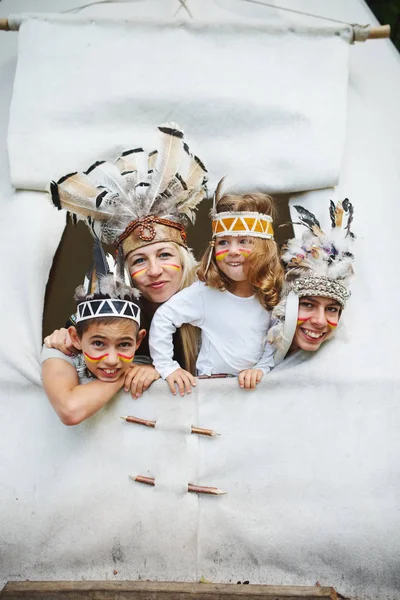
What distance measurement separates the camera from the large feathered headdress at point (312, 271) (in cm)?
181

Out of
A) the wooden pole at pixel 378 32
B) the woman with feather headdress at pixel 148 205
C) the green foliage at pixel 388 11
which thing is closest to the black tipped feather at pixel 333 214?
the woman with feather headdress at pixel 148 205

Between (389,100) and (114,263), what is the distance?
1.35 metres

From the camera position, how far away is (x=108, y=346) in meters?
1.79

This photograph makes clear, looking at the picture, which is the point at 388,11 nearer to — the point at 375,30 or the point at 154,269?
the point at 375,30

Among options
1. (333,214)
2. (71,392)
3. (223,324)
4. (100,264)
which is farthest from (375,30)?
(71,392)

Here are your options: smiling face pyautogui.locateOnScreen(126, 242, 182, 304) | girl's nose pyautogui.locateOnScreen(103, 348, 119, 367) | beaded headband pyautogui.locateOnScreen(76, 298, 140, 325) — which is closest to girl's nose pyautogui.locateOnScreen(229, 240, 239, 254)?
smiling face pyautogui.locateOnScreen(126, 242, 182, 304)

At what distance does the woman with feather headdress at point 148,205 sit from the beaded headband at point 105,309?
28 cm

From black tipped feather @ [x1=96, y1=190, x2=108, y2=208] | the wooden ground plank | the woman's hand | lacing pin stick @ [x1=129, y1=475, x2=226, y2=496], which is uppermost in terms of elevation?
black tipped feather @ [x1=96, y1=190, x2=108, y2=208]

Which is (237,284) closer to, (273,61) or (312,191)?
(312,191)

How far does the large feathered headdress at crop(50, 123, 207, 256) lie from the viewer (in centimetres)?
210

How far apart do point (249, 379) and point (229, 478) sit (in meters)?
0.29

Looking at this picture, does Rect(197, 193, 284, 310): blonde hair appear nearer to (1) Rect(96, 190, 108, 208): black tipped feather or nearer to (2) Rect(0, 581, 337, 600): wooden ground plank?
(1) Rect(96, 190, 108, 208): black tipped feather

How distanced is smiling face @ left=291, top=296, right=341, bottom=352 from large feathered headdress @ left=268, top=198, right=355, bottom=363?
0.08 feet

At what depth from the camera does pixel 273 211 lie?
2070 millimetres
